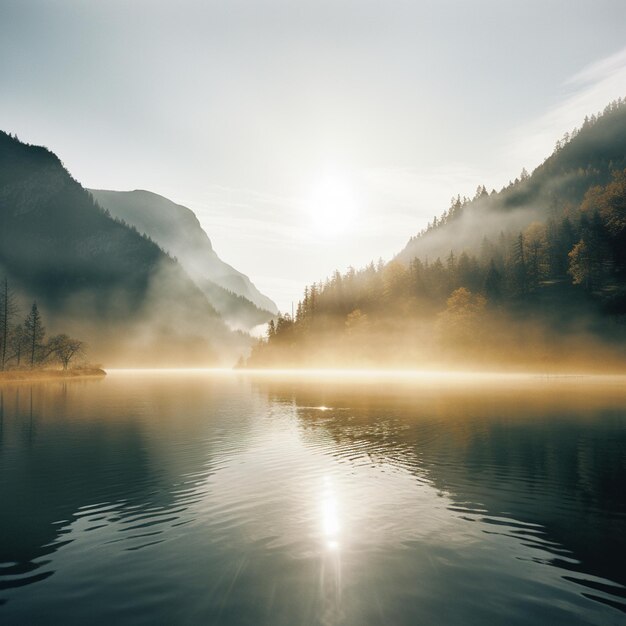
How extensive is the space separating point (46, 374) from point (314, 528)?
570 feet

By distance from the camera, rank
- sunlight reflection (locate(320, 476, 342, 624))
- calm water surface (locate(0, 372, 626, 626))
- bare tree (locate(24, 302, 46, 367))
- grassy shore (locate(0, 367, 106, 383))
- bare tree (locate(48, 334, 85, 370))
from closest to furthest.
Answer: sunlight reflection (locate(320, 476, 342, 624)) < calm water surface (locate(0, 372, 626, 626)) < grassy shore (locate(0, 367, 106, 383)) < bare tree (locate(24, 302, 46, 367)) < bare tree (locate(48, 334, 85, 370))

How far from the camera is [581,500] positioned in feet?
76.4

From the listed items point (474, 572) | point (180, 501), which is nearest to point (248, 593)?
point (474, 572)

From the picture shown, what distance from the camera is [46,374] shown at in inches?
6260

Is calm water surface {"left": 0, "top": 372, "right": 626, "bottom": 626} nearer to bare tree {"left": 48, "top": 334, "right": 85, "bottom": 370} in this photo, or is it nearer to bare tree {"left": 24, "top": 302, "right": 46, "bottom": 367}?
bare tree {"left": 48, "top": 334, "right": 85, "bottom": 370}

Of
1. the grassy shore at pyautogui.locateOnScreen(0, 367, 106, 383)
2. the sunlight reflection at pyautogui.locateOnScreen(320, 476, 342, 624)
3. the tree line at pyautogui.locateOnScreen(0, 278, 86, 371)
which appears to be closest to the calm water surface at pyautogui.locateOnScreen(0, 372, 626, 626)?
the sunlight reflection at pyautogui.locateOnScreen(320, 476, 342, 624)

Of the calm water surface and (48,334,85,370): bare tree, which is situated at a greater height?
(48,334,85,370): bare tree

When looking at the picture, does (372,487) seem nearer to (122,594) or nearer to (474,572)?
(474,572)

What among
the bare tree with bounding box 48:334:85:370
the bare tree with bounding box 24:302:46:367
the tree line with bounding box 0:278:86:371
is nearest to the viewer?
the tree line with bounding box 0:278:86:371

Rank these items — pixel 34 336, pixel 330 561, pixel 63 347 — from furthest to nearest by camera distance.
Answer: pixel 63 347
pixel 34 336
pixel 330 561

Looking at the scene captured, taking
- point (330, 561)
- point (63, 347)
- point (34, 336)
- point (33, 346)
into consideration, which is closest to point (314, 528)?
point (330, 561)

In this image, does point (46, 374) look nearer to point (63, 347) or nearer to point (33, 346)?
point (33, 346)

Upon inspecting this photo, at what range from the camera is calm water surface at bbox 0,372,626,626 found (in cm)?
1296

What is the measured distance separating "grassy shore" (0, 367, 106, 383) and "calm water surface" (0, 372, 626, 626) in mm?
123048
